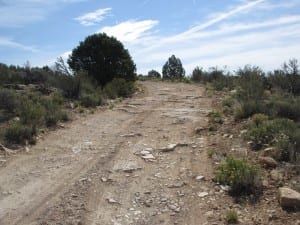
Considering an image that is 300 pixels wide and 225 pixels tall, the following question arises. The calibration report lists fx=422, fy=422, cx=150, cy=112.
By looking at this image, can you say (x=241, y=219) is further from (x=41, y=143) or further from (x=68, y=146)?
(x=41, y=143)

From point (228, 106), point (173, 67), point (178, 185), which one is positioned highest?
point (173, 67)

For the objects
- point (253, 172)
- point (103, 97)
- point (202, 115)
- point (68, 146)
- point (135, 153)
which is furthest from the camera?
point (103, 97)

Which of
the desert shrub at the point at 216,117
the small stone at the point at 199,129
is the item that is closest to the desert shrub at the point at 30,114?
the small stone at the point at 199,129

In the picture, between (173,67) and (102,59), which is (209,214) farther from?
(173,67)

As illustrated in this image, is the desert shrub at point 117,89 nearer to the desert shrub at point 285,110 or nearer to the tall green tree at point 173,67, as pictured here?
the desert shrub at point 285,110

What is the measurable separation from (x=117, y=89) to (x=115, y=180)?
1400 centimetres

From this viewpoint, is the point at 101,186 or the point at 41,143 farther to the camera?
the point at 41,143

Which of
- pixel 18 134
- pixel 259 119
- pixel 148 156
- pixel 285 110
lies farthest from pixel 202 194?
pixel 285 110

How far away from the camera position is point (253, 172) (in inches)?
269

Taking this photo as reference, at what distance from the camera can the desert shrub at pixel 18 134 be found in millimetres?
10641

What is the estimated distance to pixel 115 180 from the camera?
7.68 meters

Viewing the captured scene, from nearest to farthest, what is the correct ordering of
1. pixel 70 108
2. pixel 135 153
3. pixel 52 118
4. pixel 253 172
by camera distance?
pixel 253 172 → pixel 135 153 → pixel 52 118 → pixel 70 108

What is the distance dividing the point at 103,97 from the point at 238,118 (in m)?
8.43

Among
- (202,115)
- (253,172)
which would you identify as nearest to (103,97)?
(202,115)
